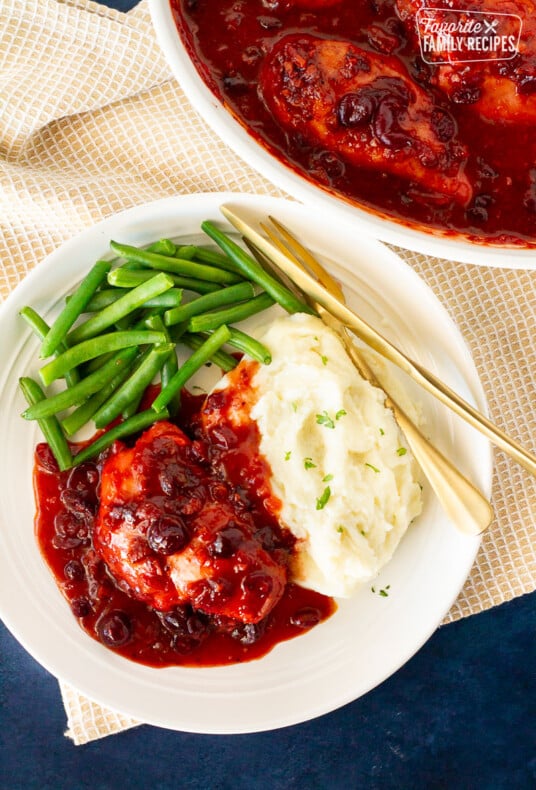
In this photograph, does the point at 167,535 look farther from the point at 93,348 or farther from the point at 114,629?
the point at 93,348

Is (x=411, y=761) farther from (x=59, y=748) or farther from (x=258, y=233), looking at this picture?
(x=258, y=233)

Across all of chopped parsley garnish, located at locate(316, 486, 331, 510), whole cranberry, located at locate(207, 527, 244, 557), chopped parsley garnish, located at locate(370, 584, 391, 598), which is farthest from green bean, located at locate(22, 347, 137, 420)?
chopped parsley garnish, located at locate(370, 584, 391, 598)

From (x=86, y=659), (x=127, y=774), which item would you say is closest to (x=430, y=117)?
(x=86, y=659)

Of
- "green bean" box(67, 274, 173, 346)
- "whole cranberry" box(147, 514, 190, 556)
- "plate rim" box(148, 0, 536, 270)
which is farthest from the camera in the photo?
"green bean" box(67, 274, 173, 346)

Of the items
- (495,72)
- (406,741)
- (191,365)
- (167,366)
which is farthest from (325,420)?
(406,741)

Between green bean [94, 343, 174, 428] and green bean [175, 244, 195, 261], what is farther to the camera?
green bean [175, 244, 195, 261]

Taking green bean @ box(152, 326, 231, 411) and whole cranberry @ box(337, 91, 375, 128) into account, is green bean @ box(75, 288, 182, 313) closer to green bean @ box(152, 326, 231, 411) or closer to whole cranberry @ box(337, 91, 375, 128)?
green bean @ box(152, 326, 231, 411)

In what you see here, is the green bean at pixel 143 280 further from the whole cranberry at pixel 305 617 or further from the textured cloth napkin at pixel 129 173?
the whole cranberry at pixel 305 617
